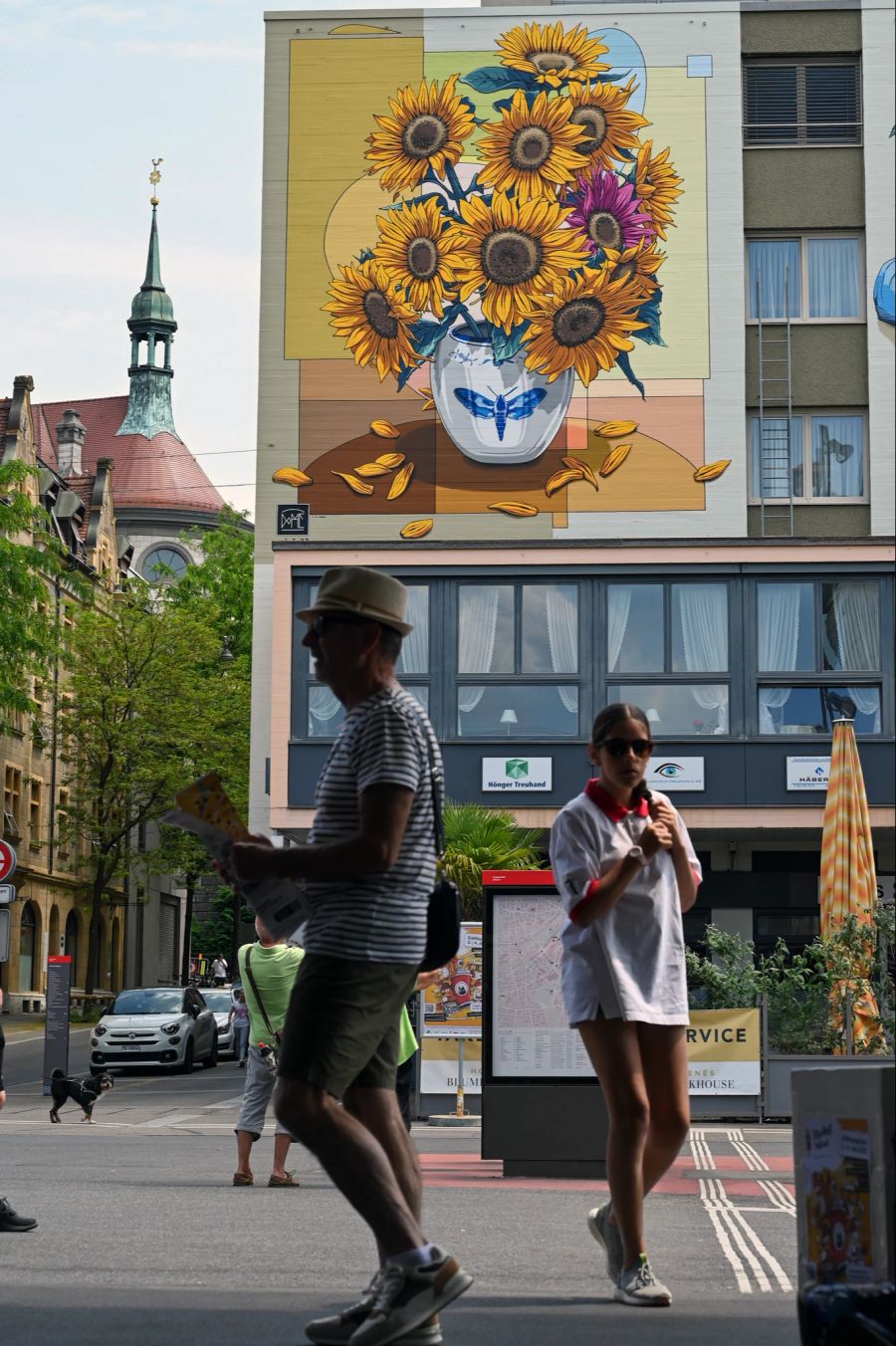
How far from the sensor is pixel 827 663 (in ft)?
106

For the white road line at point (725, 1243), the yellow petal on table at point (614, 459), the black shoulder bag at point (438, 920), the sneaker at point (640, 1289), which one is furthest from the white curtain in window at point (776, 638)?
the black shoulder bag at point (438, 920)

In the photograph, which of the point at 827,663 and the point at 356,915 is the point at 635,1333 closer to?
the point at 356,915

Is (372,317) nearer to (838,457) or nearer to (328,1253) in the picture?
(838,457)

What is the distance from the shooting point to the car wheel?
112 feet

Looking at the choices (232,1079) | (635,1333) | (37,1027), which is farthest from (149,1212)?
(37,1027)

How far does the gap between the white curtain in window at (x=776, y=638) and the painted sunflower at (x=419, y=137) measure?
29.5 feet

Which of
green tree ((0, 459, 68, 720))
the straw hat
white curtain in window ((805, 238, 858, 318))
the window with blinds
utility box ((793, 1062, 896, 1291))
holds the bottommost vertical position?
utility box ((793, 1062, 896, 1291))

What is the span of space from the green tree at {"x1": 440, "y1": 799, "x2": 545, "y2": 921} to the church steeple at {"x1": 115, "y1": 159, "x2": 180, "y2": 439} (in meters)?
88.3

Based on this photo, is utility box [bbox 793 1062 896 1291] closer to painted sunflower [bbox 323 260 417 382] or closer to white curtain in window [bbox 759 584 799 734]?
white curtain in window [bbox 759 584 799 734]

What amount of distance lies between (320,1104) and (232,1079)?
27722 millimetres

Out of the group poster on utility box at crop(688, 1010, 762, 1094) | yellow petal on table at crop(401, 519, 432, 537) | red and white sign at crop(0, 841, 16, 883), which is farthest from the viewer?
yellow petal on table at crop(401, 519, 432, 537)

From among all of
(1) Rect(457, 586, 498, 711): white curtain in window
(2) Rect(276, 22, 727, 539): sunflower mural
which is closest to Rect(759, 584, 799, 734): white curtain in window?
(2) Rect(276, 22, 727, 539): sunflower mural

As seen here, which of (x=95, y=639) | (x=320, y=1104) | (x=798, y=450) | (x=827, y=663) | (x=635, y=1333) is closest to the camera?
(x=320, y=1104)

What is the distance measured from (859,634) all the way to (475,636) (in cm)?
579
